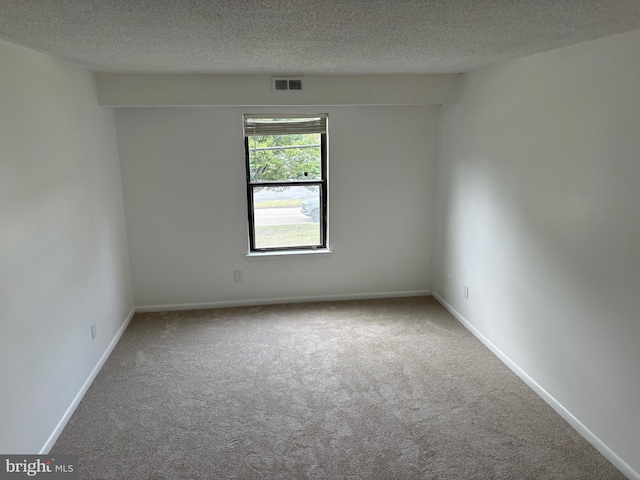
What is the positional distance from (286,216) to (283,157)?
1.88ft

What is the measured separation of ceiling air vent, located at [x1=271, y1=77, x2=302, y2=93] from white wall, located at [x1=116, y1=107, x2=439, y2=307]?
413mm

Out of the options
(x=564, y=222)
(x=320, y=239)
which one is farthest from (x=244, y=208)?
(x=564, y=222)

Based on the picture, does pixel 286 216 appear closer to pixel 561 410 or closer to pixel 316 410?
pixel 316 410

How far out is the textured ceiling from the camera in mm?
1659

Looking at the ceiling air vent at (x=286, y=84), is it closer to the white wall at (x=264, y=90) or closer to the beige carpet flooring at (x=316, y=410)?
the white wall at (x=264, y=90)

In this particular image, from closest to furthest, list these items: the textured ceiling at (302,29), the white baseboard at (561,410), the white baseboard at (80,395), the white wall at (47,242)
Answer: the textured ceiling at (302,29), the white wall at (47,242), the white baseboard at (561,410), the white baseboard at (80,395)

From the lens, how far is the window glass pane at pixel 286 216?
4.53 meters

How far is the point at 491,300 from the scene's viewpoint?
3.68m

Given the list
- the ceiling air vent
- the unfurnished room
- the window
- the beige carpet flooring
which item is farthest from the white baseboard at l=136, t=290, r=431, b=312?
the ceiling air vent

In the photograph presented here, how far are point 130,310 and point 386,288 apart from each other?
2501 millimetres

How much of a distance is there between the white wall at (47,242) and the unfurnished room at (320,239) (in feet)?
0.07

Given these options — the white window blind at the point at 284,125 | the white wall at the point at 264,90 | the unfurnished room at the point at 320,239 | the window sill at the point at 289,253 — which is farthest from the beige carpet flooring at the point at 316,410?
the white wall at the point at 264,90

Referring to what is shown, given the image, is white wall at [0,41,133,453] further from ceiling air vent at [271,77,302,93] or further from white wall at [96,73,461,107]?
ceiling air vent at [271,77,302,93]

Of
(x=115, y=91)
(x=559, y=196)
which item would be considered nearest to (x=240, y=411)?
(x=559, y=196)
